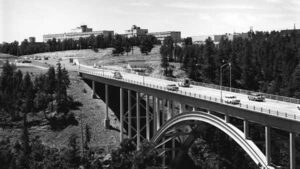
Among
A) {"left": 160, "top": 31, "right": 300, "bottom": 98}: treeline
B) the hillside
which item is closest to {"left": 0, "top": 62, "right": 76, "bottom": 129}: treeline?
{"left": 160, "top": 31, "right": 300, "bottom": 98}: treeline

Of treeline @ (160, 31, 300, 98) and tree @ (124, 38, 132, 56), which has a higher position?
tree @ (124, 38, 132, 56)

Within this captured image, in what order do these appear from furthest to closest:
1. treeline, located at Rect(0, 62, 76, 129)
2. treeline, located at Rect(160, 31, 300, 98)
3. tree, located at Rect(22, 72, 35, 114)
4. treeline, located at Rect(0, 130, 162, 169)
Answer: treeline, located at Rect(160, 31, 300, 98) → tree, located at Rect(22, 72, 35, 114) → treeline, located at Rect(0, 62, 76, 129) → treeline, located at Rect(0, 130, 162, 169)

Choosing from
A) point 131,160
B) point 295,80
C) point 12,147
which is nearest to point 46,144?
point 12,147

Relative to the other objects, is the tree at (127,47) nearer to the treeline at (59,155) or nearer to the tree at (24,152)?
the treeline at (59,155)

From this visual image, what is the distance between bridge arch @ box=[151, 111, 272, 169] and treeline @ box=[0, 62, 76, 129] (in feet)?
108

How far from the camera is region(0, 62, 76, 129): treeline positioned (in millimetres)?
94562

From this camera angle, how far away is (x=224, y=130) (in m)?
50.0

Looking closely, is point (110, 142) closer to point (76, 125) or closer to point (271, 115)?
point (76, 125)

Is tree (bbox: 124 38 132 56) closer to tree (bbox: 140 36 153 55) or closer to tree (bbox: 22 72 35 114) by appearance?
tree (bbox: 140 36 153 55)

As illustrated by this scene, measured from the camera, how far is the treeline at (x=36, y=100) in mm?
94562

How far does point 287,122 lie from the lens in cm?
4097

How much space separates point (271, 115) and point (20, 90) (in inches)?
2853

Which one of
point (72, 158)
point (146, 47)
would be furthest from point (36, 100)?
point (146, 47)

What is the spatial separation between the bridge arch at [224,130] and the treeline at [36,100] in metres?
32.8
